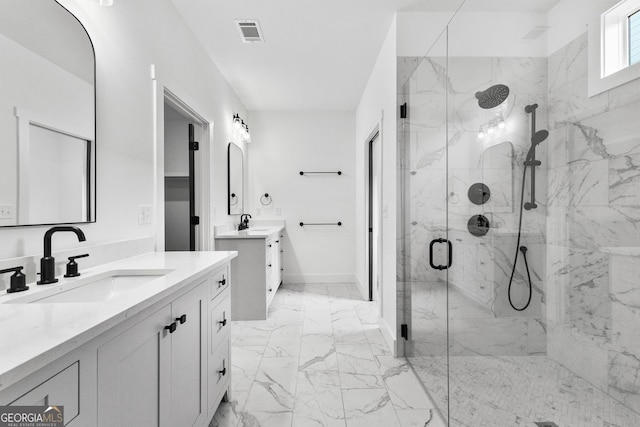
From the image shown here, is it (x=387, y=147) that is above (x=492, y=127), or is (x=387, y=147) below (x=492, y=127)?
above

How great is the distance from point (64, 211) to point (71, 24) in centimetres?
78

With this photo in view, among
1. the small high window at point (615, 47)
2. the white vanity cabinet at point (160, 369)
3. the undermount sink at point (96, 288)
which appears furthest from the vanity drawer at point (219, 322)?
the small high window at point (615, 47)

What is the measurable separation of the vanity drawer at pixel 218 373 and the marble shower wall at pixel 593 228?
1375mm

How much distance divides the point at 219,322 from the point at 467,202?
4.44 feet

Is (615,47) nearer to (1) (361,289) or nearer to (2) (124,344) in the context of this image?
(2) (124,344)

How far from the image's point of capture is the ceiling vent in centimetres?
252

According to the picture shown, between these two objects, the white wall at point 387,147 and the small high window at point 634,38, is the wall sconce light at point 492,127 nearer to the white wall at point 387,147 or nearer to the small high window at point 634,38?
the small high window at point 634,38

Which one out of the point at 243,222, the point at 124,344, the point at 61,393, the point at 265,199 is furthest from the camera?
the point at 265,199

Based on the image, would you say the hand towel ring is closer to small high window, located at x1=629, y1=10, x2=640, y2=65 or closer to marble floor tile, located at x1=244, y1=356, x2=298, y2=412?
marble floor tile, located at x1=244, y1=356, x2=298, y2=412

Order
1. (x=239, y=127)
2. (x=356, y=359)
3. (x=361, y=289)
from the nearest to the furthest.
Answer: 1. (x=356, y=359)
2. (x=239, y=127)
3. (x=361, y=289)

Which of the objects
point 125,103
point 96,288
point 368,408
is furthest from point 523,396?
point 125,103

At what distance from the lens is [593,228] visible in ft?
2.81

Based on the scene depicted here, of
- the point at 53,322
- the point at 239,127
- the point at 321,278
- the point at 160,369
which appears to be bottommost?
the point at 321,278

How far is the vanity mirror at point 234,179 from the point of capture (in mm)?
3688
